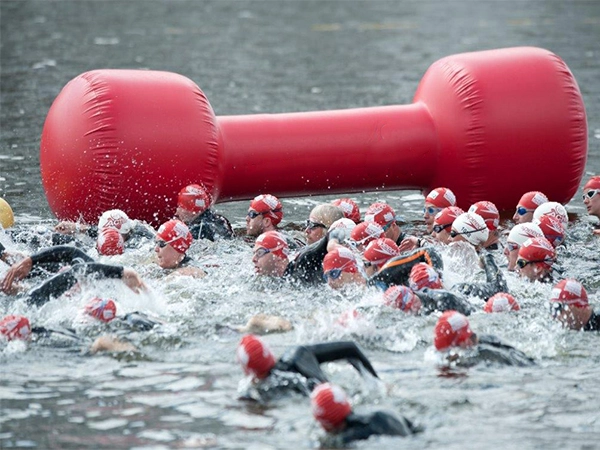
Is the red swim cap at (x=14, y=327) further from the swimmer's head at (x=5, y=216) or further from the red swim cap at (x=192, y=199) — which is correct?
the swimmer's head at (x=5, y=216)

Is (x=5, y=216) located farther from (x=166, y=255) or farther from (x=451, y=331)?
(x=451, y=331)

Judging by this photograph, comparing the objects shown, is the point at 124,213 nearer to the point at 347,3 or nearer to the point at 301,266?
the point at 301,266

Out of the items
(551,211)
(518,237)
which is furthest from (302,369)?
(551,211)

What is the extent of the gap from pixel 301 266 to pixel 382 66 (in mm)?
14920

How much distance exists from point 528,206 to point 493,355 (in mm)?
4378

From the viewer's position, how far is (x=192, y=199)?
1308 centimetres

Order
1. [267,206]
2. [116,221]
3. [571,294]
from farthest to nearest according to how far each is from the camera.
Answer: [267,206]
[116,221]
[571,294]

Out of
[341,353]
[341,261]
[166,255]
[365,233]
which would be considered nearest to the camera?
[341,353]

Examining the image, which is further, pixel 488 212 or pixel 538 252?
pixel 488 212

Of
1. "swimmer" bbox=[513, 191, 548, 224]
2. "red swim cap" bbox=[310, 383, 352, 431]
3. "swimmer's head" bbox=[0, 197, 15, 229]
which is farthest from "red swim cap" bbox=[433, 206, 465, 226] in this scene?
"red swim cap" bbox=[310, 383, 352, 431]

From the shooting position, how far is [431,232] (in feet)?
44.0

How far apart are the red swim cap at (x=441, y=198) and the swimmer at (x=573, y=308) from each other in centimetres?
353

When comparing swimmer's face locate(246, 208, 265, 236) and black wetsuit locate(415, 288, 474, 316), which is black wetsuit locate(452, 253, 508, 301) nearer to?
black wetsuit locate(415, 288, 474, 316)

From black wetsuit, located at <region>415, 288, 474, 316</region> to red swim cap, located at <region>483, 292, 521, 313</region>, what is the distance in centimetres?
16
